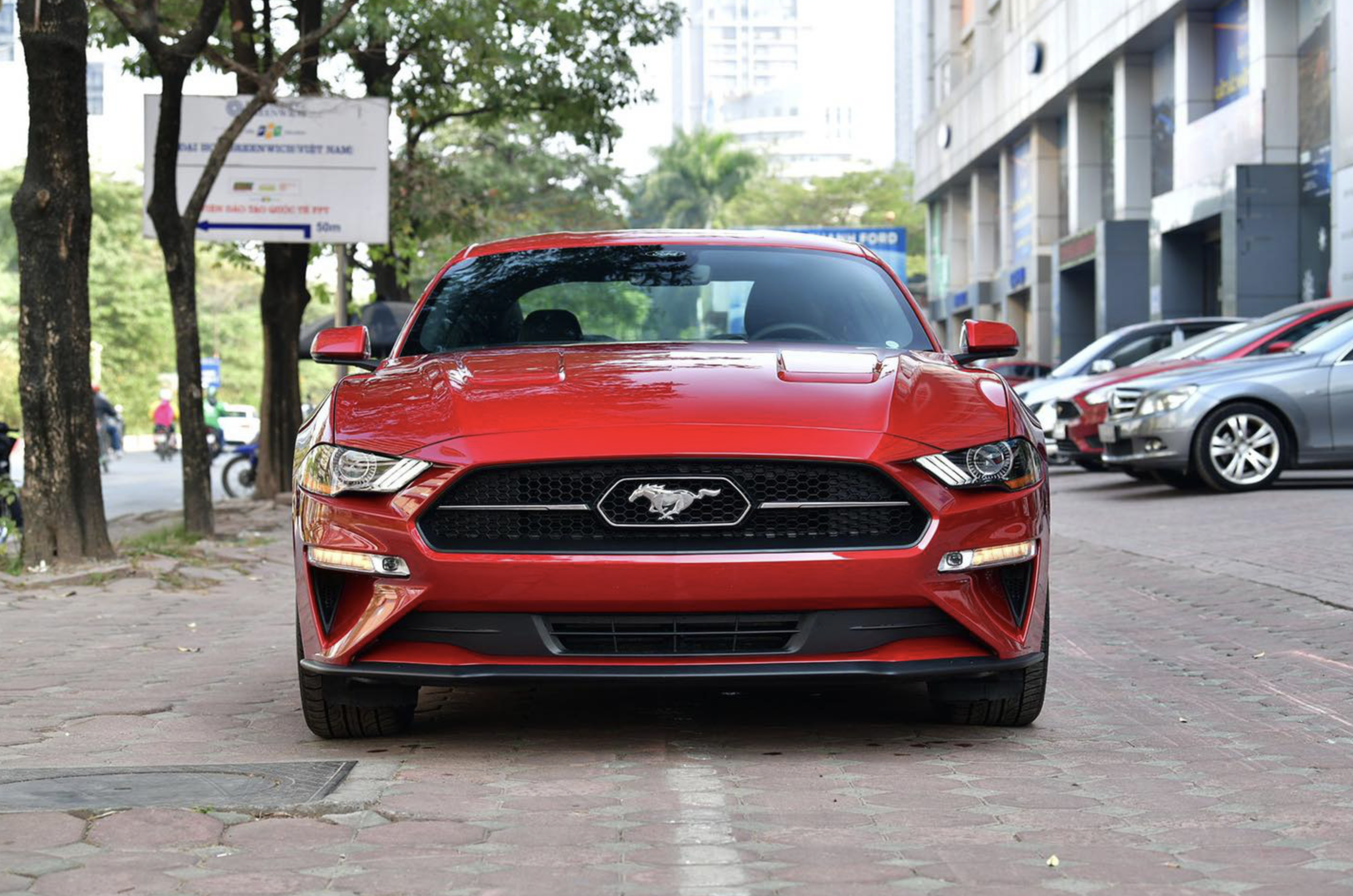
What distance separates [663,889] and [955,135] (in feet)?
170

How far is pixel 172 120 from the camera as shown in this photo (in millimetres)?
13930

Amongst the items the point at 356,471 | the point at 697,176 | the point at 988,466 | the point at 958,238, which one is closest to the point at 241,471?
the point at 356,471

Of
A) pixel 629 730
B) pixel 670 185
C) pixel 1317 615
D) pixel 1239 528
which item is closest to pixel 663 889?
pixel 629 730

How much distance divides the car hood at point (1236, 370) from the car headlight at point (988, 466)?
34.5ft

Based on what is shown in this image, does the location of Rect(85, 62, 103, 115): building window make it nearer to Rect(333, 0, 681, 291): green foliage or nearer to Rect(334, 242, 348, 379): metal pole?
Rect(333, 0, 681, 291): green foliage

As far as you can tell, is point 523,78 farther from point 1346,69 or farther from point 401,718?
point 401,718

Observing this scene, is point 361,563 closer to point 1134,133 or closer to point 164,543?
point 164,543

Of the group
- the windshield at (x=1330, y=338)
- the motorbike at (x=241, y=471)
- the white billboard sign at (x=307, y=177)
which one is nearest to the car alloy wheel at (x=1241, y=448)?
the windshield at (x=1330, y=338)

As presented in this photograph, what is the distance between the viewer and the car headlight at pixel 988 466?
512cm

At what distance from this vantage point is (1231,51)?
32.3 metres

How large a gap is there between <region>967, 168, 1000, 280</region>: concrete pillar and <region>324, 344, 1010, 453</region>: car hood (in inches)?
1879

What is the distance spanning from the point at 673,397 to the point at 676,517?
40 cm

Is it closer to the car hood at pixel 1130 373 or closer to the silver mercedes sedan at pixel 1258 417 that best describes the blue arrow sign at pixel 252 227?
the car hood at pixel 1130 373

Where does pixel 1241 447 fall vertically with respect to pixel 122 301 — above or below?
below
